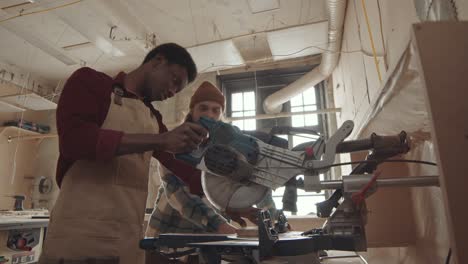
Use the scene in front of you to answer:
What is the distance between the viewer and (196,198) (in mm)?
1338

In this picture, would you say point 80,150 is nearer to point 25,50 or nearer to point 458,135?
point 458,135

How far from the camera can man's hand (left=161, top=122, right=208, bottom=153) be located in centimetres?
75

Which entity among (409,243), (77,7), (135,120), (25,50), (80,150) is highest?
(25,50)

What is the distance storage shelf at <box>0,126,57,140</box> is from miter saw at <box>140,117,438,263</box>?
13.6ft

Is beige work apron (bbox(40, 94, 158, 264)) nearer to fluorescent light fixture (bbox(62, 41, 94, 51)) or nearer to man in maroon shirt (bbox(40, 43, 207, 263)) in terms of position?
man in maroon shirt (bbox(40, 43, 207, 263))

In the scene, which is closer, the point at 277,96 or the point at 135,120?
the point at 135,120

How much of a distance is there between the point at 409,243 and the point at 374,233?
11 cm

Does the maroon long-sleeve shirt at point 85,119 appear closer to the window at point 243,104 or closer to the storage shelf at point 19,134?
the window at point 243,104

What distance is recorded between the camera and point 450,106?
47cm

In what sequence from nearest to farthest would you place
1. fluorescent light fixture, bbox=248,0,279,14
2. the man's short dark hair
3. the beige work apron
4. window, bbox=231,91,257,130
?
the beige work apron → the man's short dark hair → fluorescent light fixture, bbox=248,0,279,14 → window, bbox=231,91,257,130

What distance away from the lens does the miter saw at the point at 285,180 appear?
0.61 m

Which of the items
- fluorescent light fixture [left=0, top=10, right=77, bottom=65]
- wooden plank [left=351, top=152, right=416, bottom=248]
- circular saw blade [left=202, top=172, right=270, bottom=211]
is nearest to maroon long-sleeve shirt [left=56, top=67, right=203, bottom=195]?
circular saw blade [left=202, top=172, right=270, bottom=211]

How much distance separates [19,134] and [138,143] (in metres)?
4.24

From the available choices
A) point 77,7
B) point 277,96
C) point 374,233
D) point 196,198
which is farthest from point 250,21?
point 374,233
